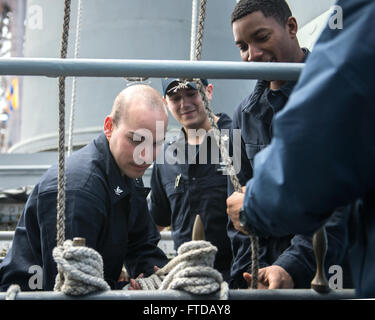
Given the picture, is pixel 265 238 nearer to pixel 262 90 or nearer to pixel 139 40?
pixel 262 90

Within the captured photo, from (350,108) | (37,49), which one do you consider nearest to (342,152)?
(350,108)

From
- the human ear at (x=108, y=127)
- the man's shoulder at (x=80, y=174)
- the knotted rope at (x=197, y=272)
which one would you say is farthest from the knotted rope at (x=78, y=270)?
→ the human ear at (x=108, y=127)

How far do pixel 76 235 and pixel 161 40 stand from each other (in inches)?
130

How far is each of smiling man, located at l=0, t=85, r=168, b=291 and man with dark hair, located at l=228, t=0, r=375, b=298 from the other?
793mm

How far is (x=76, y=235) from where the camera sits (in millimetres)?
1323

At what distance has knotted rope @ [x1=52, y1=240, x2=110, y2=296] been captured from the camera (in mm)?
970

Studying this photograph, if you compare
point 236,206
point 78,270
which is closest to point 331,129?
point 236,206

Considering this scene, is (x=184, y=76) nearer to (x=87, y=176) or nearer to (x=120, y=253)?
(x=87, y=176)

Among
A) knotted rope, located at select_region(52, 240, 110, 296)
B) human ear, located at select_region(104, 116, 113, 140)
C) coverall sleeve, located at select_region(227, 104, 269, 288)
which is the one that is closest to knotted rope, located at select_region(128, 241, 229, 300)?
knotted rope, located at select_region(52, 240, 110, 296)

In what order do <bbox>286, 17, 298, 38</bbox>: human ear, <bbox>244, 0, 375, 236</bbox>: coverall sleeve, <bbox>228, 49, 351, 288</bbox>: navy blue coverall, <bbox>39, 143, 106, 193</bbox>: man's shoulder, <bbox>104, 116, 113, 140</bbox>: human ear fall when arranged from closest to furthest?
<bbox>244, 0, 375, 236</bbox>: coverall sleeve → <bbox>228, 49, 351, 288</bbox>: navy blue coverall → <bbox>39, 143, 106, 193</bbox>: man's shoulder → <bbox>286, 17, 298, 38</bbox>: human ear → <bbox>104, 116, 113, 140</bbox>: human ear

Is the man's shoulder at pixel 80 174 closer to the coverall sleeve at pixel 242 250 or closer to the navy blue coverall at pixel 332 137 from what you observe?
the coverall sleeve at pixel 242 250

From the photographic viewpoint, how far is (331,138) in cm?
65

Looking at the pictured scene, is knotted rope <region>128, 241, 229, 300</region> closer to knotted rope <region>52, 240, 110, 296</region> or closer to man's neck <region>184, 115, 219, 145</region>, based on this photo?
knotted rope <region>52, 240, 110, 296</region>

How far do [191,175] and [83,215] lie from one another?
872mm
